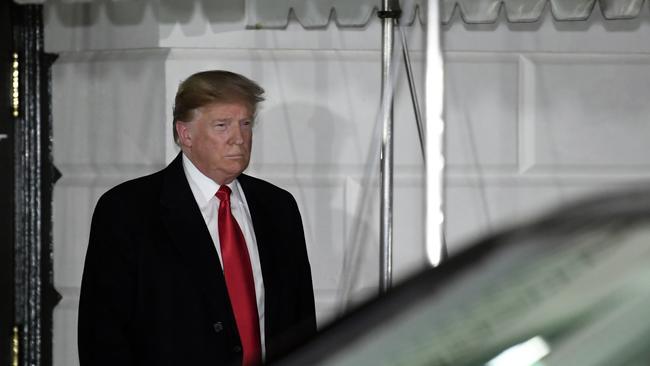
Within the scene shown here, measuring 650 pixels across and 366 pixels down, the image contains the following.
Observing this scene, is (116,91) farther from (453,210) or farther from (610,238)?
(610,238)

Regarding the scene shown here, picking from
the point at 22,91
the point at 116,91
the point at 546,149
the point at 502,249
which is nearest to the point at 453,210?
the point at 546,149

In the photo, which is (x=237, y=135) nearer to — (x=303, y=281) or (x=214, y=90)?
(x=214, y=90)

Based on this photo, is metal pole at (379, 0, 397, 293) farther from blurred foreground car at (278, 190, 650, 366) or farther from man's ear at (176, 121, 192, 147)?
blurred foreground car at (278, 190, 650, 366)

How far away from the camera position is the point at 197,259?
9.97 ft

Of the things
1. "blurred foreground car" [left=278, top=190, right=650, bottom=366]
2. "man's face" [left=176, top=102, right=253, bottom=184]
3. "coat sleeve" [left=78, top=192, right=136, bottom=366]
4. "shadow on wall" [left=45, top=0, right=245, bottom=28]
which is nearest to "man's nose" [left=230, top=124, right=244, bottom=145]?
"man's face" [left=176, top=102, right=253, bottom=184]

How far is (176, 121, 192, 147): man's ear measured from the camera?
10.3 feet

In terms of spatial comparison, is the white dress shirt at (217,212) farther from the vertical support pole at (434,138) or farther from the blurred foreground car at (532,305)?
the blurred foreground car at (532,305)

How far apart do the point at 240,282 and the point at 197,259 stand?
0.38 ft

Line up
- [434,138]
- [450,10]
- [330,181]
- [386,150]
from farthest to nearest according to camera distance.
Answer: [330,181] < [450,10] < [386,150] < [434,138]

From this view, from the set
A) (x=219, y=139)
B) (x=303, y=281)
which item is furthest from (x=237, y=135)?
(x=303, y=281)

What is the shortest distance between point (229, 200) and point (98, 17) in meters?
1.50

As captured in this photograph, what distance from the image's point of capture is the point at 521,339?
1001mm

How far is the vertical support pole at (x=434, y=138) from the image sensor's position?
327 cm

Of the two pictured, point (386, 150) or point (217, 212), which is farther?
point (386, 150)
